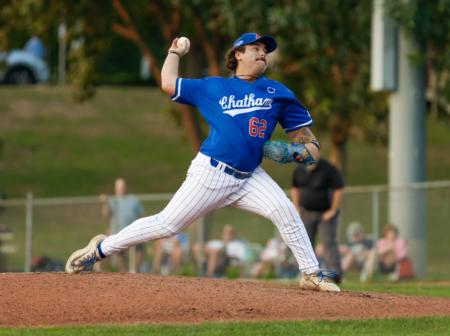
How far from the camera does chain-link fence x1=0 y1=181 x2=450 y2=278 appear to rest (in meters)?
20.3

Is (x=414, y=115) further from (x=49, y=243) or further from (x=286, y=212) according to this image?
(x=286, y=212)

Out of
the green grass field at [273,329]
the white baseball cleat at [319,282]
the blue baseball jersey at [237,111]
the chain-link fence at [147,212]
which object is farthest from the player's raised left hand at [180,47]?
the chain-link fence at [147,212]

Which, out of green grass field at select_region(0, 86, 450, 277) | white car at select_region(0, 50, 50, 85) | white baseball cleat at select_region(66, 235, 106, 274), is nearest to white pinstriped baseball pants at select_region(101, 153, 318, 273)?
white baseball cleat at select_region(66, 235, 106, 274)

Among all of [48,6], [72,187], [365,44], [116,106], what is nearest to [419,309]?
[365,44]

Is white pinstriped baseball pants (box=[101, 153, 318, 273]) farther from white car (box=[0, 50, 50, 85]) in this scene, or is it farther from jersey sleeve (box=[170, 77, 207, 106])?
white car (box=[0, 50, 50, 85])

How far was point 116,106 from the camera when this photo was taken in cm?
4575

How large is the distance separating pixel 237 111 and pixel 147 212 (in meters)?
16.0

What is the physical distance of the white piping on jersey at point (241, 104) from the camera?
30.9 ft

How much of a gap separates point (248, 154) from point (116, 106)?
1441 inches

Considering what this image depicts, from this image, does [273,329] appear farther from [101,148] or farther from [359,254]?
[101,148]

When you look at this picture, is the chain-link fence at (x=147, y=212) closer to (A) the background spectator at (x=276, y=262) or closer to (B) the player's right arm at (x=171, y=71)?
(A) the background spectator at (x=276, y=262)

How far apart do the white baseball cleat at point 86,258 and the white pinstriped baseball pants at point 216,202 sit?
0.39 meters

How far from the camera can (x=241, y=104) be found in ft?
31.0

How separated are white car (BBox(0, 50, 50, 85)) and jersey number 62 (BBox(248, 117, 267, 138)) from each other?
3531 centimetres
